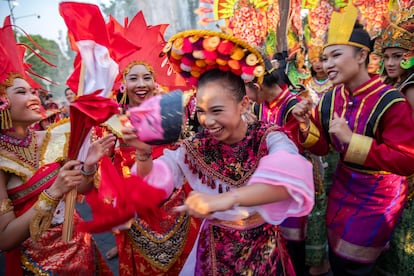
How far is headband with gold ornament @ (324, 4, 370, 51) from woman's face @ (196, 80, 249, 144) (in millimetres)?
1170

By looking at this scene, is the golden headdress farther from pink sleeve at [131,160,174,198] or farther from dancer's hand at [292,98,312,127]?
pink sleeve at [131,160,174,198]

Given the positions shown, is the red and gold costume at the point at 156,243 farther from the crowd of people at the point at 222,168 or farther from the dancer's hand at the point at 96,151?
the dancer's hand at the point at 96,151

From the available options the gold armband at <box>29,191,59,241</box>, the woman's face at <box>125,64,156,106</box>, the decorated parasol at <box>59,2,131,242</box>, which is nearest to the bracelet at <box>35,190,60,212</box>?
the gold armband at <box>29,191,59,241</box>

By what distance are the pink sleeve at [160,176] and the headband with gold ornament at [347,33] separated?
5.41 ft

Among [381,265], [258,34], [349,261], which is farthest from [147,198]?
[258,34]

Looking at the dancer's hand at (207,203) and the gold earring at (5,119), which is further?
the gold earring at (5,119)

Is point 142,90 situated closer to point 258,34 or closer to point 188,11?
point 258,34

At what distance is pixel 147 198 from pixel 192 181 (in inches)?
18.6

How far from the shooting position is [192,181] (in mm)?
1717

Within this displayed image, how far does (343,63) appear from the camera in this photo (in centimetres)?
214

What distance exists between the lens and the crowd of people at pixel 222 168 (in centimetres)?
131

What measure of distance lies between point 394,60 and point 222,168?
223 centimetres

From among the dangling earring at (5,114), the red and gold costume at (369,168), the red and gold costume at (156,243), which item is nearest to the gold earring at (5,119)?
the dangling earring at (5,114)

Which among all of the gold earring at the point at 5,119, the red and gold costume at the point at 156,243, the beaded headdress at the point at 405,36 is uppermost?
the beaded headdress at the point at 405,36
